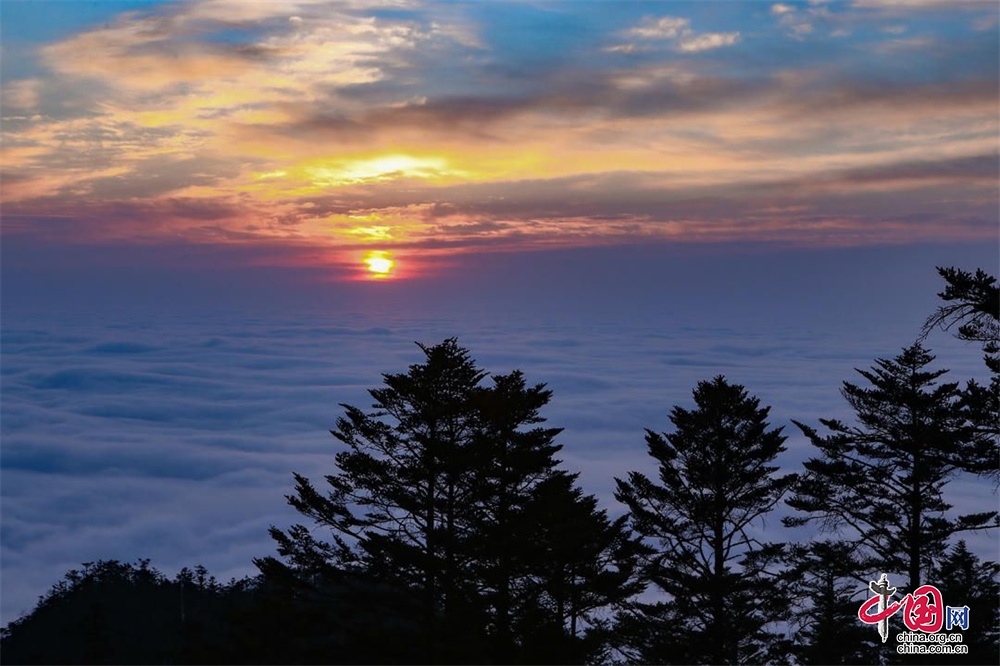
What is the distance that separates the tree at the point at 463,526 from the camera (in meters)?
20.5

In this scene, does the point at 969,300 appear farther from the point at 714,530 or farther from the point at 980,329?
Result: the point at 714,530

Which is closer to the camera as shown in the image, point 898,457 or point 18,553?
point 898,457

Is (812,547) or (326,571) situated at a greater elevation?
(812,547)

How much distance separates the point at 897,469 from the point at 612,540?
8.16m

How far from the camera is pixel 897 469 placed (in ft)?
69.2

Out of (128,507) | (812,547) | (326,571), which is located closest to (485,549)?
(326,571)

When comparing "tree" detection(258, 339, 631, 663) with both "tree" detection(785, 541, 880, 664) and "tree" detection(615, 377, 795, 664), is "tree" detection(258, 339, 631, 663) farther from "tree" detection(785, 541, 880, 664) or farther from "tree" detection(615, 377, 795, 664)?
"tree" detection(785, 541, 880, 664)

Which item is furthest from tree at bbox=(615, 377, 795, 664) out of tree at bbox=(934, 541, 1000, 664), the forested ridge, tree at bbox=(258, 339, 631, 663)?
tree at bbox=(934, 541, 1000, 664)

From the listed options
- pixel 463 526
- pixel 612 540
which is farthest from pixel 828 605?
pixel 463 526

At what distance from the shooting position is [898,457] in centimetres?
2108

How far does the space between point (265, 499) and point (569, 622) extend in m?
160

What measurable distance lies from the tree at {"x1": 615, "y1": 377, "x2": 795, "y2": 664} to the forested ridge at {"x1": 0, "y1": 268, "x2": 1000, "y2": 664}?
0.06 meters

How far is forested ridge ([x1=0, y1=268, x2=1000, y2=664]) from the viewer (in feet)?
66.8

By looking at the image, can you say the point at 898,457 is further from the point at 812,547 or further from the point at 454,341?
the point at 454,341
